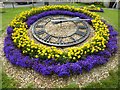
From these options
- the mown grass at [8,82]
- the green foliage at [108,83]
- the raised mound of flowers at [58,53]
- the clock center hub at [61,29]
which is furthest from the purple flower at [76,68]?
the clock center hub at [61,29]

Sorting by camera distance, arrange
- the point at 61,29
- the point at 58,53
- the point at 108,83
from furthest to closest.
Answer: the point at 61,29, the point at 58,53, the point at 108,83

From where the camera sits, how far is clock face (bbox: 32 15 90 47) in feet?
37.8

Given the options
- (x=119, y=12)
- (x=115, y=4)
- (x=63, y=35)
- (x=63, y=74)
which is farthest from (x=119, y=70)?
(x=115, y=4)

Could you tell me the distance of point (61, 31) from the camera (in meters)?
12.3

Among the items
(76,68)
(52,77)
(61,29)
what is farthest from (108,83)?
(61,29)

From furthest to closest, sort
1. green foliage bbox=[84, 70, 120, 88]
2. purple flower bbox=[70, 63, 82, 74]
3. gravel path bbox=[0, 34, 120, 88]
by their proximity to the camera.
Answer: purple flower bbox=[70, 63, 82, 74] → gravel path bbox=[0, 34, 120, 88] → green foliage bbox=[84, 70, 120, 88]

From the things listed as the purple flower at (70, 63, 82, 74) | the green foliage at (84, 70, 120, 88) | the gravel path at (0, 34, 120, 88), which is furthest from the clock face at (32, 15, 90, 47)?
the green foliage at (84, 70, 120, 88)

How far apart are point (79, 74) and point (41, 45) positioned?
256cm

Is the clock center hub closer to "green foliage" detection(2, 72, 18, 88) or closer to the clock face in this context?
the clock face

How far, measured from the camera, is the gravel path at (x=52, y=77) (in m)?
9.55

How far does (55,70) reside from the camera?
9.60 meters

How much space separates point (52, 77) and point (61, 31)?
11.2ft

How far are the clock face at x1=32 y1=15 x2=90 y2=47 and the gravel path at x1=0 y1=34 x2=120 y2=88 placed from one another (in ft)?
6.45

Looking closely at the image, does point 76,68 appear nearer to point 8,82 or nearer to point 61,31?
point 8,82
